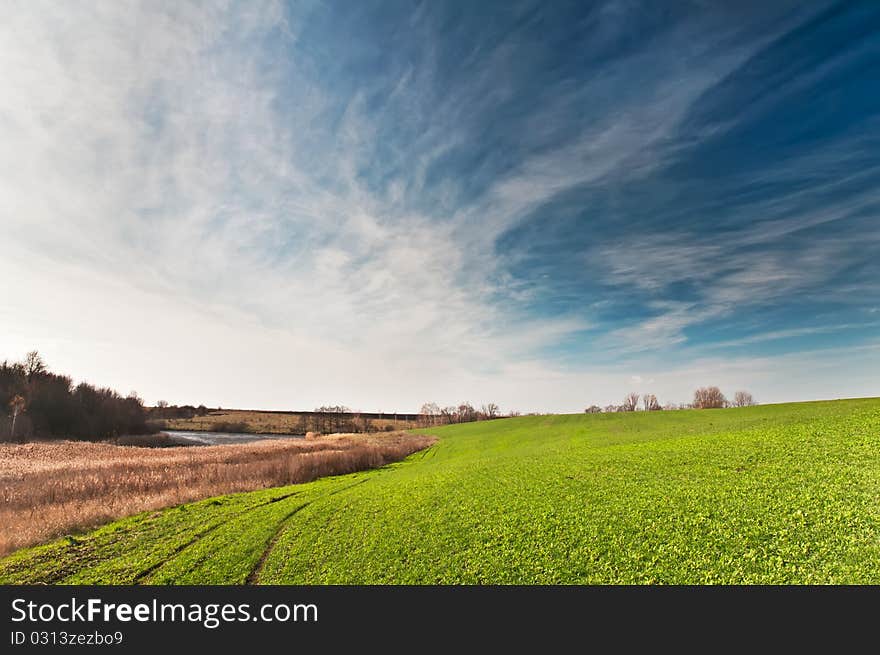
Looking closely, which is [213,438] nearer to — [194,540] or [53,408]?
[53,408]

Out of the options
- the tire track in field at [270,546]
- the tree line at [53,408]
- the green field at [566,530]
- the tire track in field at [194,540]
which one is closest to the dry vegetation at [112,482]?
the green field at [566,530]

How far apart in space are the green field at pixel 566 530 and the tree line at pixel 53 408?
52.3 m

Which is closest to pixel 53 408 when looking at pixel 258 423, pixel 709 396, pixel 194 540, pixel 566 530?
pixel 258 423

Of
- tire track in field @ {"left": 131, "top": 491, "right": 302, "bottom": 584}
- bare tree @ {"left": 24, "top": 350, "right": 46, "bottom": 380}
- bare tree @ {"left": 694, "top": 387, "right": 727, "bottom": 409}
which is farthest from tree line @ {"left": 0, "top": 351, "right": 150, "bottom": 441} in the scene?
bare tree @ {"left": 694, "top": 387, "right": 727, "bottom": 409}

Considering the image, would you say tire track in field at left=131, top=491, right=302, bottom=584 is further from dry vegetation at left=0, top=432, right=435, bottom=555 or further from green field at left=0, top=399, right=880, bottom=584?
dry vegetation at left=0, top=432, right=435, bottom=555

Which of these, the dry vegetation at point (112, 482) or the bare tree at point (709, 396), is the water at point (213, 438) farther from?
the bare tree at point (709, 396)

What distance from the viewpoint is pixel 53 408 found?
2206 inches

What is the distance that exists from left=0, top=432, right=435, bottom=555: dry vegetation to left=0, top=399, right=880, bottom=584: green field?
1.51 m

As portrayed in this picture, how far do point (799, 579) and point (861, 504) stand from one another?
3.27 metres

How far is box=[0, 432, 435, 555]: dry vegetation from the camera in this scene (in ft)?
43.8

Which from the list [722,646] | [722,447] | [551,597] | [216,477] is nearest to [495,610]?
[551,597]

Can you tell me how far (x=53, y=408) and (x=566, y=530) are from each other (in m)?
73.7

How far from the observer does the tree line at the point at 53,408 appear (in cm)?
4850

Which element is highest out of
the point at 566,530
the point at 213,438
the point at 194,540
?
the point at 566,530
